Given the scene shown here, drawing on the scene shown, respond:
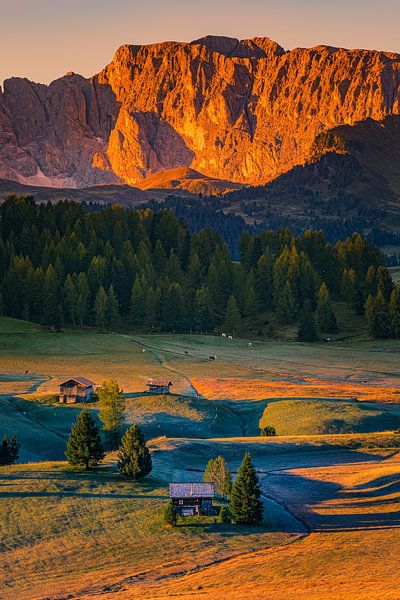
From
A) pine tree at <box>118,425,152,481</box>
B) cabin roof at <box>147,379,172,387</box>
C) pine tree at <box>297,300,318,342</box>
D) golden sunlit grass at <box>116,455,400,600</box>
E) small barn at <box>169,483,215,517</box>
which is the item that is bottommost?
golden sunlit grass at <box>116,455,400,600</box>

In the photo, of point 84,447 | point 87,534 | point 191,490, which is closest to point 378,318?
point 84,447

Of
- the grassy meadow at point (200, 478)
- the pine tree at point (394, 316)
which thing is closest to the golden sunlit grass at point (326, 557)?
the grassy meadow at point (200, 478)

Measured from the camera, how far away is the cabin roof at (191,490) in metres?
70.9

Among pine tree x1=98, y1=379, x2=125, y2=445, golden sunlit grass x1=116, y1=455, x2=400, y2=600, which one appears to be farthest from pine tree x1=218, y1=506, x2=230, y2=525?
pine tree x1=98, y1=379, x2=125, y2=445

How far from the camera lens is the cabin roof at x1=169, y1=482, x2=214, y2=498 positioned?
70.9 meters

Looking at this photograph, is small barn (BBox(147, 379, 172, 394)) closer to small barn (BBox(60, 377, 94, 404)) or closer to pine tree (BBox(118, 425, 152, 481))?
small barn (BBox(60, 377, 94, 404))

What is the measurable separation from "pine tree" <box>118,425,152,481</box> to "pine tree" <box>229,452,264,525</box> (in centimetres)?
1144

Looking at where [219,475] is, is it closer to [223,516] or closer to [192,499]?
[192,499]

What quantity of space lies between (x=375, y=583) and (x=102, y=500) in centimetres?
2469

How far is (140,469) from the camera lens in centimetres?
7881

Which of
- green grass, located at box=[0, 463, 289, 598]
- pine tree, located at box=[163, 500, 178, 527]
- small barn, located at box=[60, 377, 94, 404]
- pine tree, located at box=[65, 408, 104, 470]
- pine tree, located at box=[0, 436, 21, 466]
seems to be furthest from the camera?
small barn, located at box=[60, 377, 94, 404]

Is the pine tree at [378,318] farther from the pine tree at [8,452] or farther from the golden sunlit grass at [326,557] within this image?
the pine tree at [8,452]

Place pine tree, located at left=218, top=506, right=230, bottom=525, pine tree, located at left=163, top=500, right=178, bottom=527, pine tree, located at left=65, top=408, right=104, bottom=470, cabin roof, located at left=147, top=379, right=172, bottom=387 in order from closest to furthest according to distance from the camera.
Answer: pine tree, located at left=163, top=500, right=178, bottom=527, pine tree, located at left=218, top=506, right=230, bottom=525, pine tree, located at left=65, top=408, right=104, bottom=470, cabin roof, located at left=147, top=379, right=172, bottom=387

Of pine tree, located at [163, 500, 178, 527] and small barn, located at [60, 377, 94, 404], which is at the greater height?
small barn, located at [60, 377, 94, 404]
